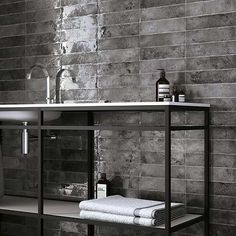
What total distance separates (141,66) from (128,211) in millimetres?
1008

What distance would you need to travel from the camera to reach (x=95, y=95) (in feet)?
12.3

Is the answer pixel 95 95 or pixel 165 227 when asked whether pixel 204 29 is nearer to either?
pixel 95 95

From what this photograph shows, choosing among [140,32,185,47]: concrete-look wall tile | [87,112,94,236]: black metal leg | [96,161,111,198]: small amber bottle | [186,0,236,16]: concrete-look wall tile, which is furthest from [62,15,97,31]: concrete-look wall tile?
[96,161,111,198]: small amber bottle

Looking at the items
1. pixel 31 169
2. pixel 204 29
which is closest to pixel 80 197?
pixel 31 169

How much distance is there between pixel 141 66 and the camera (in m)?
3.54

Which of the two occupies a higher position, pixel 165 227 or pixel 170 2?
pixel 170 2

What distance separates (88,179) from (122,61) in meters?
0.85

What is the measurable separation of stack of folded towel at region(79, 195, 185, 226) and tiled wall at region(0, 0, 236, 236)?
0.26 m

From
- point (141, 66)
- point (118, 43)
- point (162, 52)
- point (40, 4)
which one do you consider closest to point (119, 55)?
point (118, 43)

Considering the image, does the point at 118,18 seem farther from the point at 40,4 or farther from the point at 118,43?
the point at 40,4

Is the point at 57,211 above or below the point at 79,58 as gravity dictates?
below

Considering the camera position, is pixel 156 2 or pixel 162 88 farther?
pixel 156 2

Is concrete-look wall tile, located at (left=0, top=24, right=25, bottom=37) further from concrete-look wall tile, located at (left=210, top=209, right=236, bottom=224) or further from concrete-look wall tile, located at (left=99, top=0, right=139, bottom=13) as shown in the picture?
concrete-look wall tile, located at (left=210, top=209, right=236, bottom=224)

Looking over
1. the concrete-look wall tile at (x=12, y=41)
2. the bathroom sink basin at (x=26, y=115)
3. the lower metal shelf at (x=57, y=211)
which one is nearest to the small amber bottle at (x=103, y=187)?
the lower metal shelf at (x=57, y=211)
